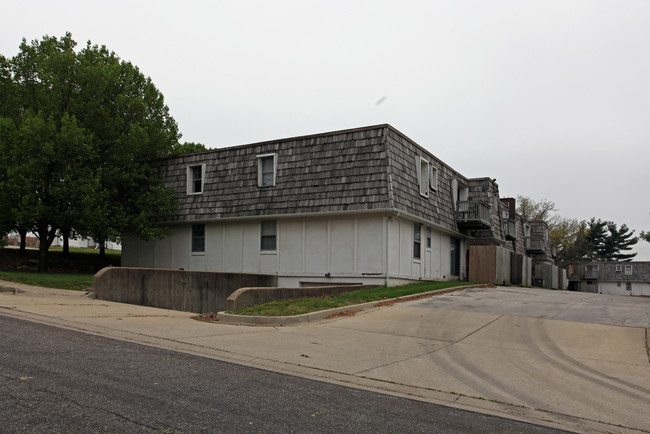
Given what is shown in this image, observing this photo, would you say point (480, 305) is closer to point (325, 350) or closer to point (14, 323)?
point (325, 350)

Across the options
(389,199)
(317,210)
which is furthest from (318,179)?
(389,199)

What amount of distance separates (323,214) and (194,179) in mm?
7514

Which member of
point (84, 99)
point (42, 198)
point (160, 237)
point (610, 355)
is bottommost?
point (610, 355)

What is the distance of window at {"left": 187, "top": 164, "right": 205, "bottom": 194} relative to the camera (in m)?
24.2

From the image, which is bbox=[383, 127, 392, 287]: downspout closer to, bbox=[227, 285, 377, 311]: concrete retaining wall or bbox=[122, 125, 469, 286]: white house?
bbox=[122, 125, 469, 286]: white house

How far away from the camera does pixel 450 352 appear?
9250 millimetres

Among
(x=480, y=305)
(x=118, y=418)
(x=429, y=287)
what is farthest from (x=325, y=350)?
(x=429, y=287)

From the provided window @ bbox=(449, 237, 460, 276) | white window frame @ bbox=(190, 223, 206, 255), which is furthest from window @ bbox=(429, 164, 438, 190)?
white window frame @ bbox=(190, 223, 206, 255)

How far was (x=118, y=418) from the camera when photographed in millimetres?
4734

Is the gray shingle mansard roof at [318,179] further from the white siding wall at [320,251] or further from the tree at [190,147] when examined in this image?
the tree at [190,147]

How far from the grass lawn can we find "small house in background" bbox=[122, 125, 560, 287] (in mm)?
1952

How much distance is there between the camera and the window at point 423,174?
71.6 ft

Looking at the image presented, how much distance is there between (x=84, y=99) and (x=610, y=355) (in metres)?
22.8

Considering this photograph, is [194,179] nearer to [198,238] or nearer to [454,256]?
A: [198,238]
